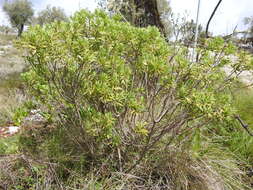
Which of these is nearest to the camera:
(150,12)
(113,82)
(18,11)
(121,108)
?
(113,82)

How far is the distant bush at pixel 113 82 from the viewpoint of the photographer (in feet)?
4.38

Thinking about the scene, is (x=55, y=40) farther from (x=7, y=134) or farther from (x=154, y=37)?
(x=7, y=134)

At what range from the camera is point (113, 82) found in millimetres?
1396

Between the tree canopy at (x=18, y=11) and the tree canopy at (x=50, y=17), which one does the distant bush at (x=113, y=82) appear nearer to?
the tree canopy at (x=50, y=17)

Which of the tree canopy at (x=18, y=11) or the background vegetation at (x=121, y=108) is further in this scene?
the tree canopy at (x=18, y=11)

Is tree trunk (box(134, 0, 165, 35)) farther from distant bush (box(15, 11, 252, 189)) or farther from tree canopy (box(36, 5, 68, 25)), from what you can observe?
distant bush (box(15, 11, 252, 189))

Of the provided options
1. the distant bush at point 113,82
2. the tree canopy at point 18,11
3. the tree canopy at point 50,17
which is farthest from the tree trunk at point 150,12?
the tree canopy at point 18,11

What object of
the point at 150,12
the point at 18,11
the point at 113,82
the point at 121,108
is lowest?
the point at 121,108

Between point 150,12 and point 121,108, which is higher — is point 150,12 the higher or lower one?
the higher one

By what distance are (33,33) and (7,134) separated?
2.63 metres

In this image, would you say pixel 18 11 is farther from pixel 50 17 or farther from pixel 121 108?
pixel 121 108

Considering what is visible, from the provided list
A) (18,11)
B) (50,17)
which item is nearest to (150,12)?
(50,17)

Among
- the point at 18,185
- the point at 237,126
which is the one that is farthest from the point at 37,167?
the point at 237,126

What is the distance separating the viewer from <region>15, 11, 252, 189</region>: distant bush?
4.38 ft
